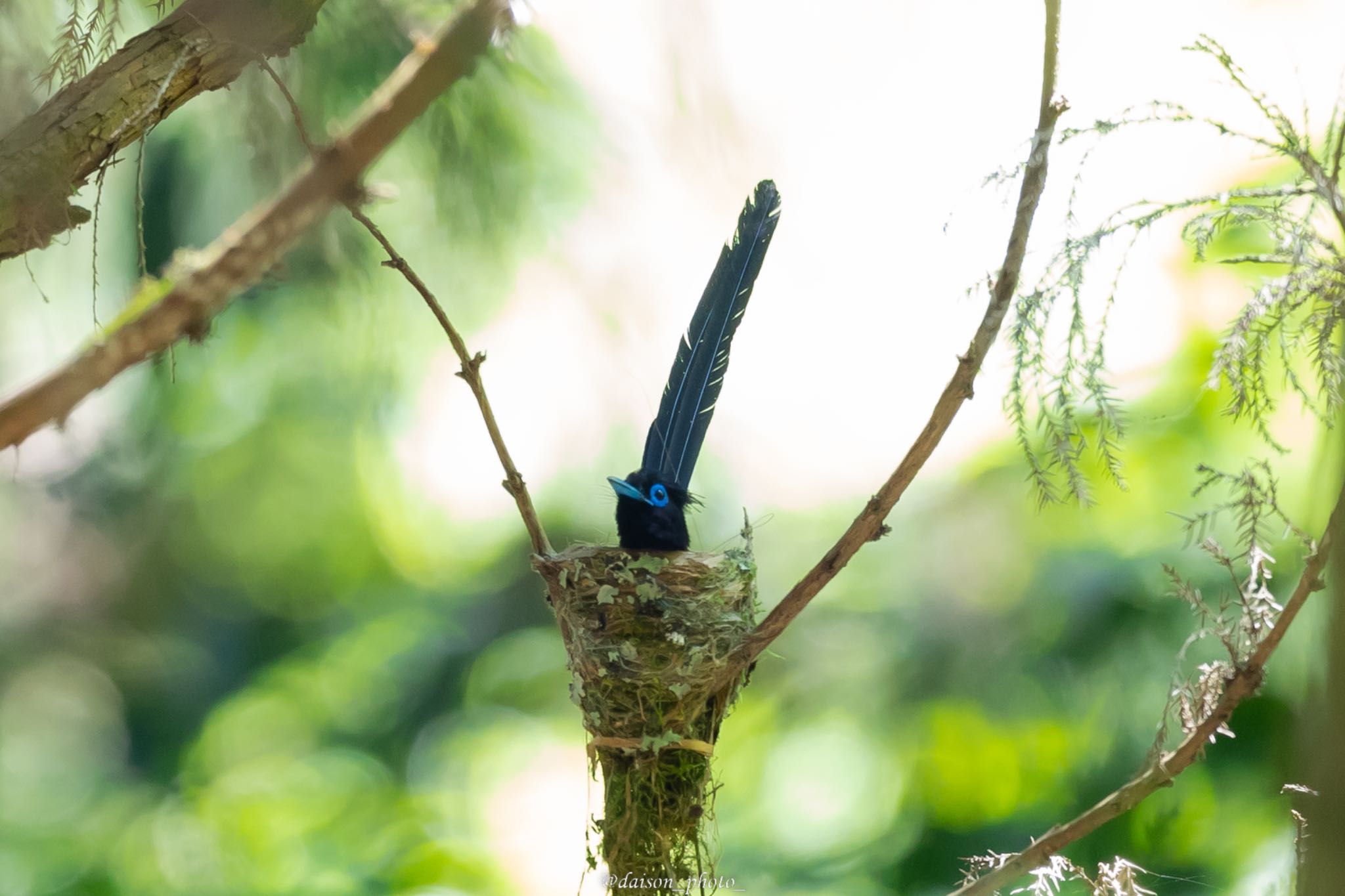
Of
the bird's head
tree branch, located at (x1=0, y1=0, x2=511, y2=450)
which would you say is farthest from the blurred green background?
tree branch, located at (x1=0, y1=0, x2=511, y2=450)

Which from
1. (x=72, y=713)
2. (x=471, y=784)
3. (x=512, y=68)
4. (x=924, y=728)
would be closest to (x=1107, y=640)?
(x=924, y=728)

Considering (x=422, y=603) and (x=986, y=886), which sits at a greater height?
(x=422, y=603)

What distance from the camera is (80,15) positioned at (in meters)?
1.34

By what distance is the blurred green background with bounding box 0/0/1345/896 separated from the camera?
177 inches

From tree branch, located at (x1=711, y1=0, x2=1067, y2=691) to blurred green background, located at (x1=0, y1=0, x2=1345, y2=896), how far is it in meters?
1.06

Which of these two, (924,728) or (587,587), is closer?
(587,587)

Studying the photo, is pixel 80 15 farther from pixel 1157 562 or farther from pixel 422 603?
pixel 422 603

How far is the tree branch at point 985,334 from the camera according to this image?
1.81m

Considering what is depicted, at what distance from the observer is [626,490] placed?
8.69 ft

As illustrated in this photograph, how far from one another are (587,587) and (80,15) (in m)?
1.57

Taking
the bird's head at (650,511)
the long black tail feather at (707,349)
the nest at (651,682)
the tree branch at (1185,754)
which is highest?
the long black tail feather at (707,349)

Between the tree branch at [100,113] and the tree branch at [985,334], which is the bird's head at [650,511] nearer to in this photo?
the tree branch at [985,334]

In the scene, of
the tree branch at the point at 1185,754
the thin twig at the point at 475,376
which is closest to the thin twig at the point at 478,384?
the thin twig at the point at 475,376

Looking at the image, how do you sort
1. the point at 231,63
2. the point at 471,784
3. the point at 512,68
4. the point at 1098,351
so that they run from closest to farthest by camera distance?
the point at 512,68 → the point at 231,63 → the point at 1098,351 → the point at 471,784
